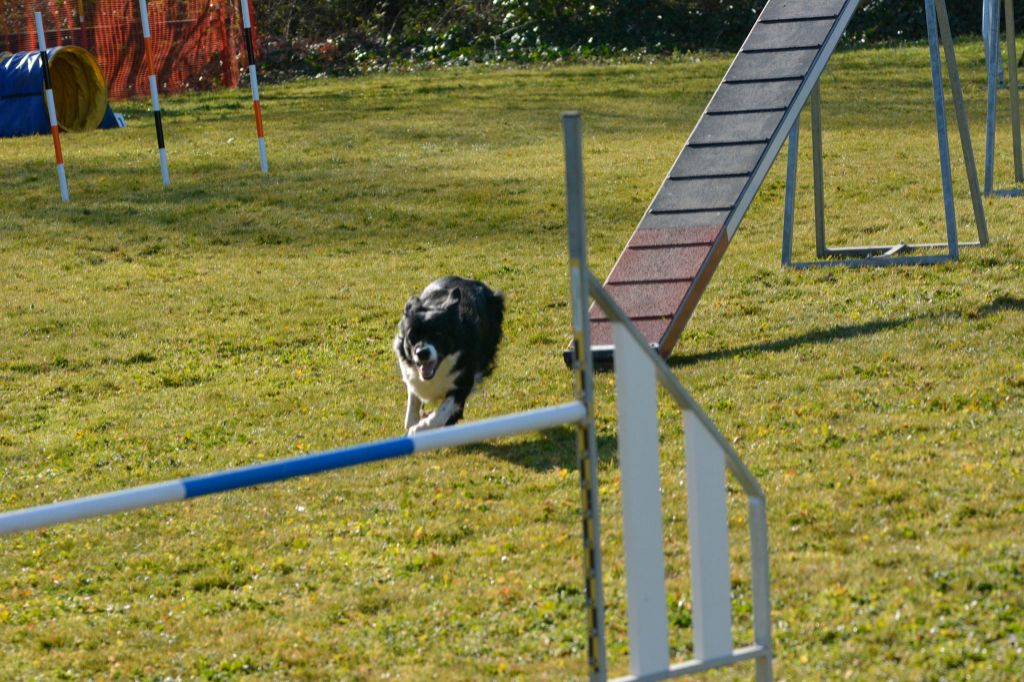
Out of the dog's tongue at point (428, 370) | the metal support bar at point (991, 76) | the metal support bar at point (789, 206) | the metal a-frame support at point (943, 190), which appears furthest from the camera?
the metal support bar at point (991, 76)

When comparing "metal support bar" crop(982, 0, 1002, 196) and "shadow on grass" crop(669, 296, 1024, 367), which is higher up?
"metal support bar" crop(982, 0, 1002, 196)

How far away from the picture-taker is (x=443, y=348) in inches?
256

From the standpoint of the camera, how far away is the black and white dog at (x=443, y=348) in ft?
21.3

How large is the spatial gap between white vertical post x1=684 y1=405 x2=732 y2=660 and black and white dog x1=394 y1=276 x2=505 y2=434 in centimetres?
301

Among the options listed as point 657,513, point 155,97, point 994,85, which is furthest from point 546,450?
point 155,97

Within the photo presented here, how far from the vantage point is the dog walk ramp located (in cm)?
780

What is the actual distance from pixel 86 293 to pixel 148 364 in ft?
7.03

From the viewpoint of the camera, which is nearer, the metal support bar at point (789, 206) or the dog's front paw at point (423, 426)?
the dog's front paw at point (423, 426)

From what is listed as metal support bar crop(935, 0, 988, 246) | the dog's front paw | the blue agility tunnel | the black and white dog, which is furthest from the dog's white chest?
the blue agility tunnel

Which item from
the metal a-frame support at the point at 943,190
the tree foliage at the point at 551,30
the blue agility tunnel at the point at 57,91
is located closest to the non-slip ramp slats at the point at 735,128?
the metal a-frame support at the point at 943,190

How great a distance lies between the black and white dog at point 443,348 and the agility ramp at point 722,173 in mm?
1021

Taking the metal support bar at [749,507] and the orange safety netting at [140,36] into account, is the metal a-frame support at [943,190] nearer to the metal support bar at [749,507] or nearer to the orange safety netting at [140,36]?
the metal support bar at [749,507]

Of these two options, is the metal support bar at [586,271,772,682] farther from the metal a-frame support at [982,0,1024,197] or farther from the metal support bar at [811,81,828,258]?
the metal a-frame support at [982,0,1024,197]

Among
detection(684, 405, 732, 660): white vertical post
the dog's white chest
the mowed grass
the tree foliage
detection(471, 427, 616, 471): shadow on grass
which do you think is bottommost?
detection(471, 427, 616, 471): shadow on grass
